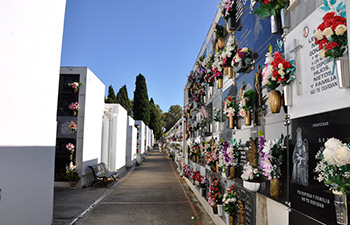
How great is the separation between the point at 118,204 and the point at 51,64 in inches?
159

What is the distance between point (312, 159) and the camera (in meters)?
1.98

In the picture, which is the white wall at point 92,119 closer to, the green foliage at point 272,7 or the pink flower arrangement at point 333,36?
the green foliage at point 272,7

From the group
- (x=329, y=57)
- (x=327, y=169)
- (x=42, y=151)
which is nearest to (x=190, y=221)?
(x=42, y=151)

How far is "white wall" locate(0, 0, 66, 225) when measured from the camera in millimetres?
3482

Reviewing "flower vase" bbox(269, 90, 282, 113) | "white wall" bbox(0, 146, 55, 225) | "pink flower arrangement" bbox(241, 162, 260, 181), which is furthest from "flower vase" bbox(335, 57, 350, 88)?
"white wall" bbox(0, 146, 55, 225)

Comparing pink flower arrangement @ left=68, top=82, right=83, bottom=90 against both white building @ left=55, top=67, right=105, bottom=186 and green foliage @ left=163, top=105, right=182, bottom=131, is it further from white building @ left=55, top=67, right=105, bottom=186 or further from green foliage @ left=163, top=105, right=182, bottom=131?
green foliage @ left=163, top=105, right=182, bottom=131

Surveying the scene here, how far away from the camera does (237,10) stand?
4156mm

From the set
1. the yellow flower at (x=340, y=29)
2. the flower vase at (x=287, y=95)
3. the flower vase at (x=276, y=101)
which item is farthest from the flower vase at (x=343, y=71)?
the flower vase at (x=276, y=101)

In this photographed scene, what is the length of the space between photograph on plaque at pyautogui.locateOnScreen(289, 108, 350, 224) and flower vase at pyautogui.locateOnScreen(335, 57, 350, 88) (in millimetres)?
171

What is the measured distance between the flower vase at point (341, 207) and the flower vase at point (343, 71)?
0.68 meters

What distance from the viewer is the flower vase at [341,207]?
158 centimetres

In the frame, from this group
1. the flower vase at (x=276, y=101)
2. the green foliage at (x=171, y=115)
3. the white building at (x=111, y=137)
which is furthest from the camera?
the green foliage at (x=171, y=115)

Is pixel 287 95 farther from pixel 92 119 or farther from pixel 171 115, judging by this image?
pixel 171 115

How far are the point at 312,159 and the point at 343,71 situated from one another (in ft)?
2.39
